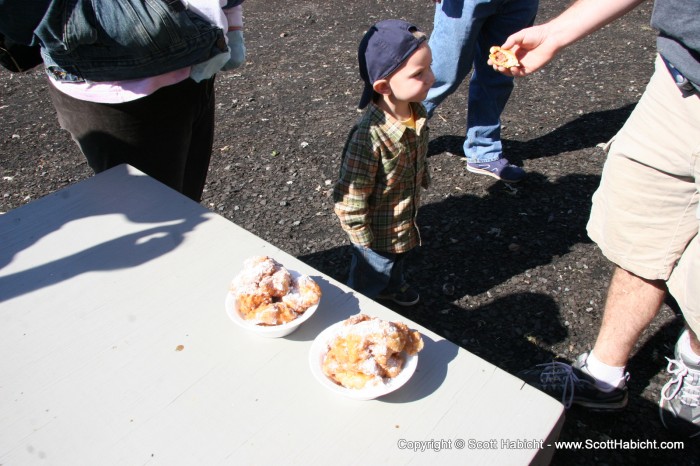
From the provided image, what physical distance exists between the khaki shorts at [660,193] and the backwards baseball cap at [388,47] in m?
0.80

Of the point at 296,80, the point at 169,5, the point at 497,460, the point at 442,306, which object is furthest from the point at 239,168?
the point at 497,460

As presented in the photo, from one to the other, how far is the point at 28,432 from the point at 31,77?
482 centimetres

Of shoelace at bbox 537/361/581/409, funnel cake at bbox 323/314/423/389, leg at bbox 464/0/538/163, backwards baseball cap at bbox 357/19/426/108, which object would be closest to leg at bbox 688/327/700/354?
shoelace at bbox 537/361/581/409

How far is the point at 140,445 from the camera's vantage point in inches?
47.7

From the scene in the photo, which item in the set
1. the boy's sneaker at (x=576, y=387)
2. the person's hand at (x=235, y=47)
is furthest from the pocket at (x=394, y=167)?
the boy's sneaker at (x=576, y=387)

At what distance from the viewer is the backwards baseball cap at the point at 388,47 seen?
1953 millimetres

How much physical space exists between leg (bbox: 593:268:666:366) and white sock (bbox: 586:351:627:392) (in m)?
0.02

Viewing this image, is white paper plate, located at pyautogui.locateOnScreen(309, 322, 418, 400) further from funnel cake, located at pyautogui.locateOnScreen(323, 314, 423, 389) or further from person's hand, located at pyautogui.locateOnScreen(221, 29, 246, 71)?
person's hand, located at pyautogui.locateOnScreen(221, 29, 246, 71)

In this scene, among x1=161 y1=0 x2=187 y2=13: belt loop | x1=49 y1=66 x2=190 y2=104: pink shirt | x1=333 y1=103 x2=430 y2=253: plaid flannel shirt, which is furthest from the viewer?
x1=333 y1=103 x2=430 y2=253: plaid flannel shirt

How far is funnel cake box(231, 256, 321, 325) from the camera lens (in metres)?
1.42

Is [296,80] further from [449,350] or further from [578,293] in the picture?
[449,350]

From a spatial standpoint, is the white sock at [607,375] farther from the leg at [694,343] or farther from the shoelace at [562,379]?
the leg at [694,343]

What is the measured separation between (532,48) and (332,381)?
1.64 m

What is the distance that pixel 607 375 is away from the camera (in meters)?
2.12
